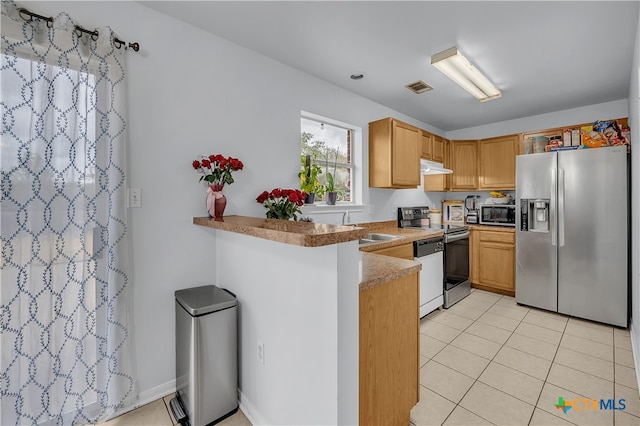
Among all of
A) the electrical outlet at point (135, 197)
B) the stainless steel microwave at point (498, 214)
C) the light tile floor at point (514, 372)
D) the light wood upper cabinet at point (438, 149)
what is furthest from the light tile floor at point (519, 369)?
the light wood upper cabinet at point (438, 149)

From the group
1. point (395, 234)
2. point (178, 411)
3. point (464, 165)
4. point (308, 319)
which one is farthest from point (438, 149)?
point (178, 411)

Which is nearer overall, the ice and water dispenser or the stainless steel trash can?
the stainless steel trash can

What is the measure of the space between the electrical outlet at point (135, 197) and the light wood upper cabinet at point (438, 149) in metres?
3.75

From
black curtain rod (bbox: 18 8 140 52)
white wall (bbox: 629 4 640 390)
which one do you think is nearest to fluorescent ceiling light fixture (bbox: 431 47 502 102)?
white wall (bbox: 629 4 640 390)

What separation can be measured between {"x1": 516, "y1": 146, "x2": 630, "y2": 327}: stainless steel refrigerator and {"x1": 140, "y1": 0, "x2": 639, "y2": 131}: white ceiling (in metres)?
0.87

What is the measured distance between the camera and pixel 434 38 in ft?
7.16

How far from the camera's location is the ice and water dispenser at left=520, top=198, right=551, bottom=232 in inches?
131

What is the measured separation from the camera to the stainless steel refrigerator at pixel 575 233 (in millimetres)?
2906

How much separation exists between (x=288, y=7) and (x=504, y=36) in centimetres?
163

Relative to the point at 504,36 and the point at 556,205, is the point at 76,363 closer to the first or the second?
the point at 504,36

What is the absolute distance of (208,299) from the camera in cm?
177

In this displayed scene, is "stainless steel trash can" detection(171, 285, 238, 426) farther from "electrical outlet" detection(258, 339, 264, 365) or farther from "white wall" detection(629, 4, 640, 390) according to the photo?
"white wall" detection(629, 4, 640, 390)

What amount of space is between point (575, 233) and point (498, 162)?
1501mm

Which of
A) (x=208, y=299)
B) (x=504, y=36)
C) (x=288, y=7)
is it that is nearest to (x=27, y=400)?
(x=208, y=299)
